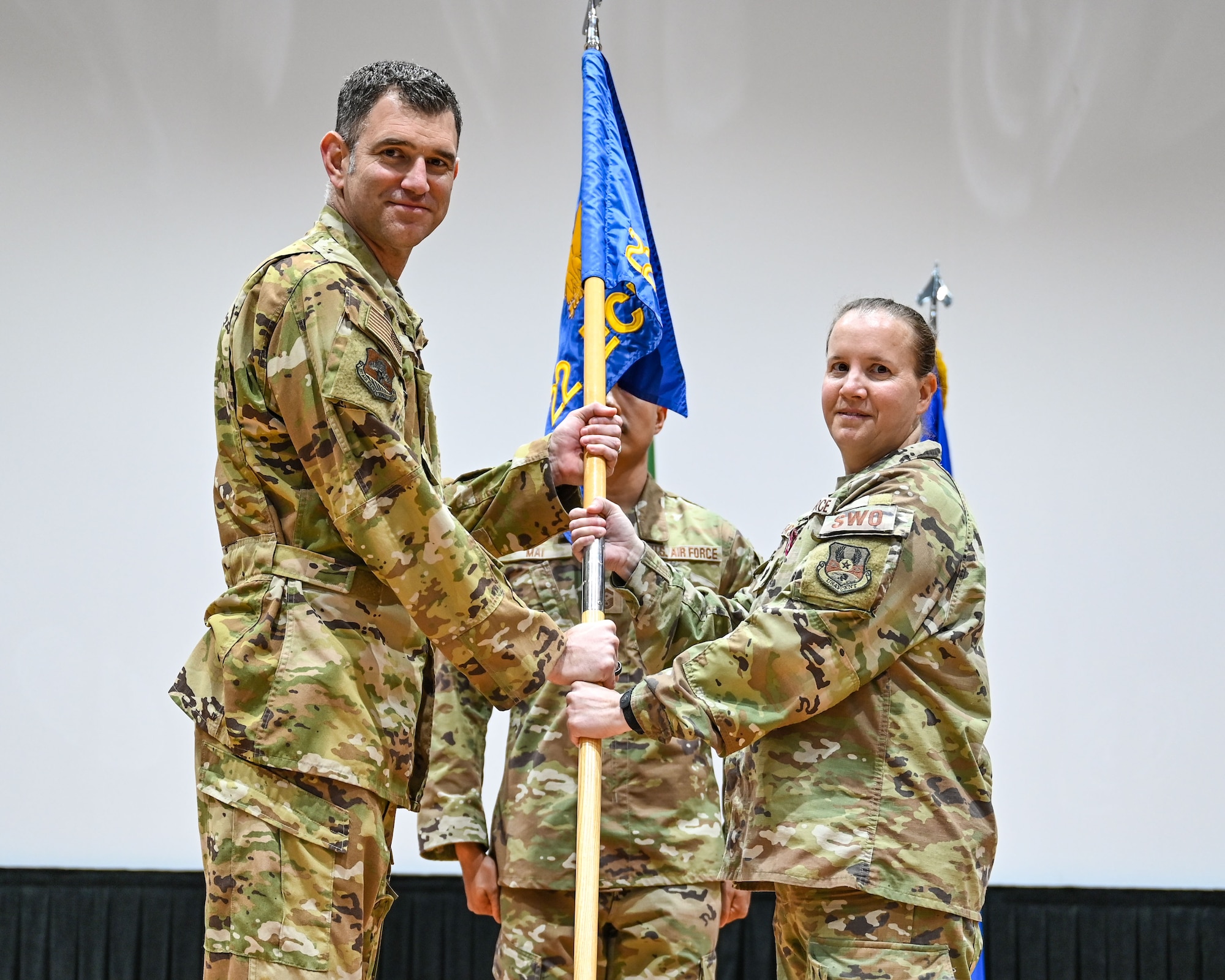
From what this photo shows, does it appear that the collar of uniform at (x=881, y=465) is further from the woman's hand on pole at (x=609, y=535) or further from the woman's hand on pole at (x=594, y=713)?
the woman's hand on pole at (x=594, y=713)

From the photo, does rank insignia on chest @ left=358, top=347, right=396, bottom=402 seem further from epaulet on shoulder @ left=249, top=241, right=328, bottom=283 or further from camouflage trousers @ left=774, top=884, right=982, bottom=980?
camouflage trousers @ left=774, top=884, right=982, bottom=980

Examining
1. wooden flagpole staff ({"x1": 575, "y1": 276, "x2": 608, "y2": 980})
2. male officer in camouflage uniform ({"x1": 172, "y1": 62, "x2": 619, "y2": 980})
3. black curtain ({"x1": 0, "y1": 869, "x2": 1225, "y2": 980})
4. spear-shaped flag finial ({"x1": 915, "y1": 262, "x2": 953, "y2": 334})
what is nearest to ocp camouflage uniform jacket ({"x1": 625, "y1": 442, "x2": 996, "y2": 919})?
wooden flagpole staff ({"x1": 575, "y1": 276, "x2": 608, "y2": 980})

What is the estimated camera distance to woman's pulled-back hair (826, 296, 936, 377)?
7.41 ft

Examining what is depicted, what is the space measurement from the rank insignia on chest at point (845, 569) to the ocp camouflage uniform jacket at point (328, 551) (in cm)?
53

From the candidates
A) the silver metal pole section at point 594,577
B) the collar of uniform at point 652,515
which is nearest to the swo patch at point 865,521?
the silver metal pole section at point 594,577

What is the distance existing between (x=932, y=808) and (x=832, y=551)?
44cm

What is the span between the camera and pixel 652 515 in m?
2.84

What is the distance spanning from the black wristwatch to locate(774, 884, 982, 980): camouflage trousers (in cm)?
36

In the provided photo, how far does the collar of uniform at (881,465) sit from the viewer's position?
2152 mm

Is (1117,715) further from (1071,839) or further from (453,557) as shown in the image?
(453,557)

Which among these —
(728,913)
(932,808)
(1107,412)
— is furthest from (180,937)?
(1107,412)

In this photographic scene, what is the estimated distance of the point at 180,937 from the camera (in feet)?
13.3

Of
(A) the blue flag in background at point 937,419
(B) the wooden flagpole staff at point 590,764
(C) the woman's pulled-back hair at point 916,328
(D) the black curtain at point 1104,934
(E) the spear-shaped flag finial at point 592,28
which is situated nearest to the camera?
(B) the wooden flagpole staff at point 590,764

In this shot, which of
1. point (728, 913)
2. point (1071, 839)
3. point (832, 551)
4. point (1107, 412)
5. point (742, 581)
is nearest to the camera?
point (832, 551)
